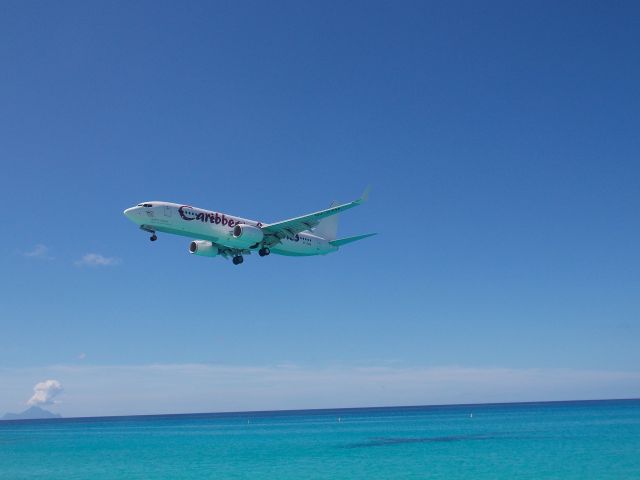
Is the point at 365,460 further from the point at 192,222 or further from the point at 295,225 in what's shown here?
the point at 192,222

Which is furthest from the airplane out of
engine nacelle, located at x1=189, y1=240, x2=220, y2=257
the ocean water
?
the ocean water

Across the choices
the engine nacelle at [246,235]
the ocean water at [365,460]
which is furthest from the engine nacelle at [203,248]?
the ocean water at [365,460]

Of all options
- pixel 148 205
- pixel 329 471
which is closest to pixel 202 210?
pixel 148 205

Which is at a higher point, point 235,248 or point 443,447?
point 235,248

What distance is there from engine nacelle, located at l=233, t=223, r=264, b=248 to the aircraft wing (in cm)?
119

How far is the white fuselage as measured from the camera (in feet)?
145

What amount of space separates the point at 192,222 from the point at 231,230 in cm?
341

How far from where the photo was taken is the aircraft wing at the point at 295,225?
150 feet

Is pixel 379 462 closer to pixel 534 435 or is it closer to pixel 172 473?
pixel 172 473

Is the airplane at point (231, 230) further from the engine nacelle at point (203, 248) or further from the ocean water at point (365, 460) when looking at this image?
the ocean water at point (365, 460)

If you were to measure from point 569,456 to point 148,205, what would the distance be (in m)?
48.6

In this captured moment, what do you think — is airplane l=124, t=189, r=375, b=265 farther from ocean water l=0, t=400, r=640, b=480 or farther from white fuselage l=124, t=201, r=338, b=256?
ocean water l=0, t=400, r=640, b=480

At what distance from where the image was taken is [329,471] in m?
56.5

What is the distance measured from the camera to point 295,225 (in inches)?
1962
